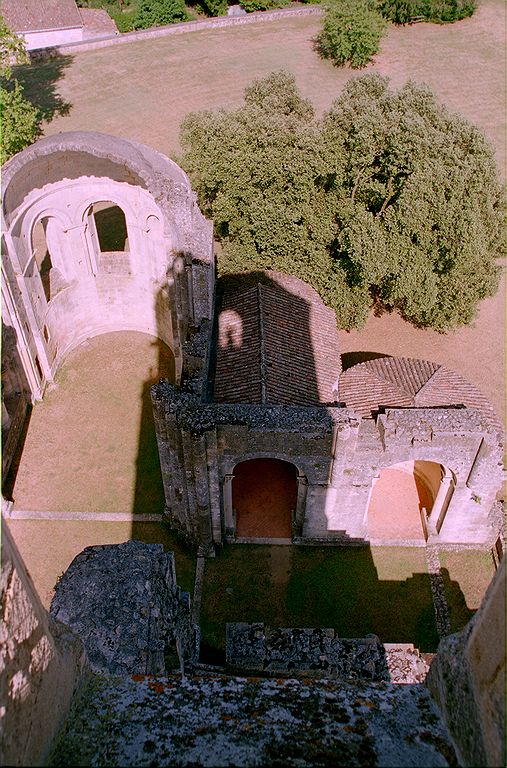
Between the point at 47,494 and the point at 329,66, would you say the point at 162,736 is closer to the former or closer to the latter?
the point at 47,494

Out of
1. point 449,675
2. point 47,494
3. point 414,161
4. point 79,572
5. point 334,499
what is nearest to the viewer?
point 449,675

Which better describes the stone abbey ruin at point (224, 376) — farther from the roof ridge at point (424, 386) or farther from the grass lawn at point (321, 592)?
the grass lawn at point (321, 592)

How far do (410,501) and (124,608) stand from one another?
1092 cm

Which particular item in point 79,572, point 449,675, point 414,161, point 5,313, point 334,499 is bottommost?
point 334,499

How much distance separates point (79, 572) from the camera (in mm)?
10391

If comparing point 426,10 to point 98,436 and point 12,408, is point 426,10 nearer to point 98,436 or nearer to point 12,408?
point 98,436

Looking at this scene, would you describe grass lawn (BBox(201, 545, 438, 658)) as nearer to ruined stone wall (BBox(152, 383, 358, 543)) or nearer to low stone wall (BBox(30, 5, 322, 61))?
ruined stone wall (BBox(152, 383, 358, 543))

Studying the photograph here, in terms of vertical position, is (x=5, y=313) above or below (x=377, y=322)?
above

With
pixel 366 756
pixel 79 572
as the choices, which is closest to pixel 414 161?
pixel 79 572

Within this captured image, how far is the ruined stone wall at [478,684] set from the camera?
504cm

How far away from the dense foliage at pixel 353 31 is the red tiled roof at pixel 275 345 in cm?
3352

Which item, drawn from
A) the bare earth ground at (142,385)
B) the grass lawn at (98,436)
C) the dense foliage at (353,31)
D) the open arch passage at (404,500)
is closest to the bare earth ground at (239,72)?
the bare earth ground at (142,385)

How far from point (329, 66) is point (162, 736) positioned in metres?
51.1

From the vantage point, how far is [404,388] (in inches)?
680
